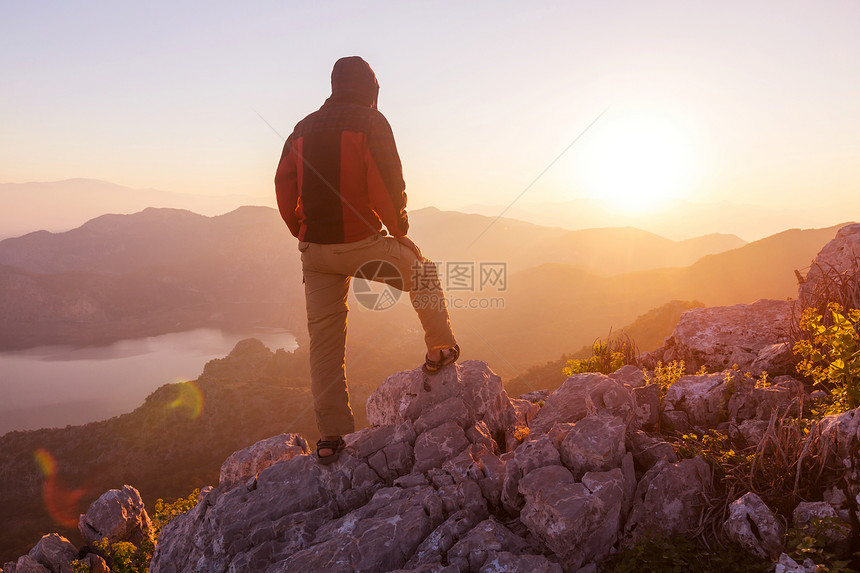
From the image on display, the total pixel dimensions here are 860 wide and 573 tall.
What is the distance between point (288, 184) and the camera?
4.90 m

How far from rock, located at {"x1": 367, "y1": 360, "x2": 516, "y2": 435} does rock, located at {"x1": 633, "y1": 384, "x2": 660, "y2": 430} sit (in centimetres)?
173

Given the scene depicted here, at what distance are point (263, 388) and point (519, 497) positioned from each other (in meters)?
69.1

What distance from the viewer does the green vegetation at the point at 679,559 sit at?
3404mm

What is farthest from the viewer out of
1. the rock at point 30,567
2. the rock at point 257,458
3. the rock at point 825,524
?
the rock at point 30,567

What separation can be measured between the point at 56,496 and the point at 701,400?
2994 inches

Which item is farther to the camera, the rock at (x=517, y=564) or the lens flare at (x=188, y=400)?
the lens flare at (x=188, y=400)

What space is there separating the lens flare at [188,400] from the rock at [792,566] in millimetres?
72833

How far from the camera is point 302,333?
6432 inches

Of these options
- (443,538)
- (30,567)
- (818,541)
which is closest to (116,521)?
(30,567)

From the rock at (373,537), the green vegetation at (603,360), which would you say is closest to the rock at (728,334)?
the green vegetation at (603,360)

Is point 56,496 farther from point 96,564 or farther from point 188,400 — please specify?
point 96,564

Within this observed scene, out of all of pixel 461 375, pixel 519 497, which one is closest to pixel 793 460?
pixel 519 497

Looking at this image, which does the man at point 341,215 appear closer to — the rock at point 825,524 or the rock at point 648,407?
the rock at point 648,407

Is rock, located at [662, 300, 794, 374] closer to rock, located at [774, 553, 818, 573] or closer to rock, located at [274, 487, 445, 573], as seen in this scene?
rock, located at [774, 553, 818, 573]
